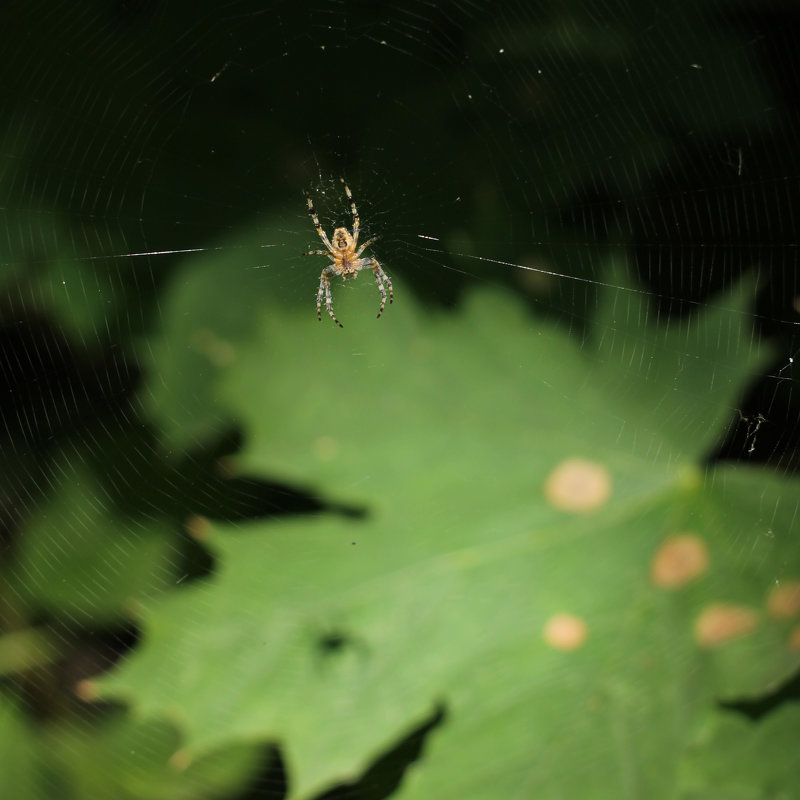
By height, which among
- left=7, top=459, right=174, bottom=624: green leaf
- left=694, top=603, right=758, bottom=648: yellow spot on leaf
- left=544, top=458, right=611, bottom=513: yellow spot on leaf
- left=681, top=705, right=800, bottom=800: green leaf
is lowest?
left=681, top=705, right=800, bottom=800: green leaf


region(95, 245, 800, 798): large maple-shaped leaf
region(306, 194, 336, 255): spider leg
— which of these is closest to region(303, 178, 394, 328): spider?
region(306, 194, 336, 255): spider leg

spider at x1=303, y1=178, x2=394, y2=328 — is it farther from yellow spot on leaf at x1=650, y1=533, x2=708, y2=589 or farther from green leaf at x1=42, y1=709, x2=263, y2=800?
green leaf at x1=42, y1=709, x2=263, y2=800

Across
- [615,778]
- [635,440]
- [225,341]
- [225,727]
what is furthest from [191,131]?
[615,778]

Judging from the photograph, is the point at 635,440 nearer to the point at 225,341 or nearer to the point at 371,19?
the point at 225,341

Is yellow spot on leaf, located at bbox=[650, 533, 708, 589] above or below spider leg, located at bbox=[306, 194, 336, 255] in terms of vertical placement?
below

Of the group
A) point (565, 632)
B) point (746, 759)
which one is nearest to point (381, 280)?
point (565, 632)
